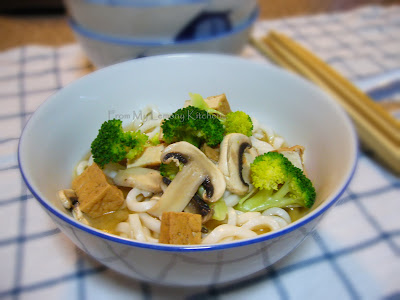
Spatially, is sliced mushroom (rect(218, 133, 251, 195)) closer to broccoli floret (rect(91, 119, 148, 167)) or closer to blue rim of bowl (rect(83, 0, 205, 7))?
broccoli floret (rect(91, 119, 148, 167))

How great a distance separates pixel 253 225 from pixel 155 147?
1.43ft

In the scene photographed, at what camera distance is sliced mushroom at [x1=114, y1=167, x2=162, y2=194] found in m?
1.19

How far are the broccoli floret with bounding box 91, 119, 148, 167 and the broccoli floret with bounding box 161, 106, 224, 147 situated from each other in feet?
0.41

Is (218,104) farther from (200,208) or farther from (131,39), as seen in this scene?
(131,39)

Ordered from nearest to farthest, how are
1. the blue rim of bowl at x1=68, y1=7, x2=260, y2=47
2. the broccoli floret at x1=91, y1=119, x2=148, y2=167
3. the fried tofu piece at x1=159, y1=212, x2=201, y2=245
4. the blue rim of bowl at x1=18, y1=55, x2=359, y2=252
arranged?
the blue rim of bowl at x1=18, y1=55, x2=359, y2=252 < the fried tofu piece at x1=159, y1=212, x2=201, y2=245 < the broccoli floret at x1=91, y1=119, x2=148, y2=167 < the blue rim of bowl at x1=68, y1=7, x2=260, y2=47

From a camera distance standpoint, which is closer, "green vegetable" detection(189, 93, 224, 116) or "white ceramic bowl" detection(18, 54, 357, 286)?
"white ceramic bowl" detection(18, 54, 357, 286)

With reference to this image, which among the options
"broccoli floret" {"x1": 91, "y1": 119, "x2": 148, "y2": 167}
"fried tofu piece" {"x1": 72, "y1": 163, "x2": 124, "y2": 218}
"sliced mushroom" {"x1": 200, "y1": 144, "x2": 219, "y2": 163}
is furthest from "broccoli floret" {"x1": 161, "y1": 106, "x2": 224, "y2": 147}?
"fried tofu piece" {"x1": 72, "y1": 163, "x2": 124, "y2": 218}

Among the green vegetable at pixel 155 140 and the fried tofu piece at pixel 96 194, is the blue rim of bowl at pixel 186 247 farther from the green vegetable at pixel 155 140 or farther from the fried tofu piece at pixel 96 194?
the green vegetable at pixel 155 140

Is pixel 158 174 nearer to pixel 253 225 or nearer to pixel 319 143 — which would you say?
pixel 253 225

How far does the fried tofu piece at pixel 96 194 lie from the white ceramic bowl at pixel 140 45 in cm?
82

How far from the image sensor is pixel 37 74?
221cm

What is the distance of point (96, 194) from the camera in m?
1.10

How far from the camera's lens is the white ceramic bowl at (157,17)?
1.67 m

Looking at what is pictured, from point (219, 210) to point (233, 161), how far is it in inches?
6.7
